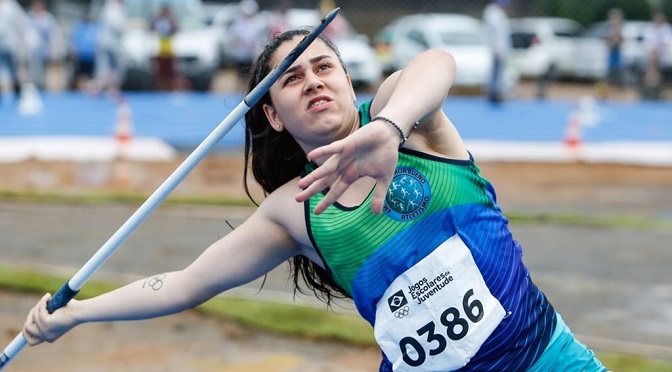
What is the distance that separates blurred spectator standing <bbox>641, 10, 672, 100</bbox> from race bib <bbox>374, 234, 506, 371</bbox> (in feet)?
77.1

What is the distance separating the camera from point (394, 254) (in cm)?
304

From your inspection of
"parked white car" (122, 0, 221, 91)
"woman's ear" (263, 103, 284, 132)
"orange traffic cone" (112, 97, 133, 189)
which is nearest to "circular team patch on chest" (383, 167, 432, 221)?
"woman's ear" (263, 103, 284, 132)

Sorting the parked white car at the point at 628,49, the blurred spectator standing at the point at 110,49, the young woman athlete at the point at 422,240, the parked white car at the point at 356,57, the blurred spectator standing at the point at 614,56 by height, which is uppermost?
the parked white car at the point at 628,49

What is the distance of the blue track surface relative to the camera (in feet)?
57.8

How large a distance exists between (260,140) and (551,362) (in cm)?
111

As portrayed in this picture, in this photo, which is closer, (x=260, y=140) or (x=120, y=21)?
(x=260, y=140)

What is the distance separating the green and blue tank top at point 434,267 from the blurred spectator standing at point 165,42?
19.3m

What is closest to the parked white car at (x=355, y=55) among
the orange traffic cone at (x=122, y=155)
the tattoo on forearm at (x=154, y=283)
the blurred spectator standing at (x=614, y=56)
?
the blurred spectator standing at (x=614, y=56)

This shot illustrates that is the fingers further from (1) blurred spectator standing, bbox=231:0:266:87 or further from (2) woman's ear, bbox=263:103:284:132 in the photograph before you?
(1) blurred spectator standing, bbox=231:0:266:87

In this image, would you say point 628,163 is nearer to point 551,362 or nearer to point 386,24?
point 551,362

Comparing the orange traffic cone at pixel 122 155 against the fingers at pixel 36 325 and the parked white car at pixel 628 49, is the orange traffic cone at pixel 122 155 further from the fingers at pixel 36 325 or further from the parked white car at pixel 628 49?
the parked white car at pixel 628 49

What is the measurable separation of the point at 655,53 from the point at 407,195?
77.8ft

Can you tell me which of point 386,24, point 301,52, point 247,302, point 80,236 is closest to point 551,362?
point 301,52

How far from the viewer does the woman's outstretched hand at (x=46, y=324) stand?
3623mm
